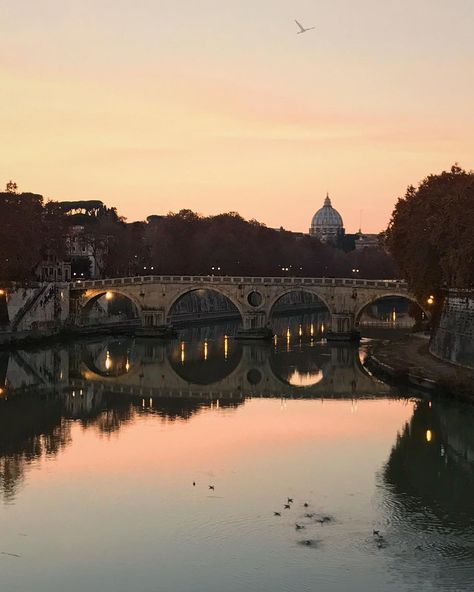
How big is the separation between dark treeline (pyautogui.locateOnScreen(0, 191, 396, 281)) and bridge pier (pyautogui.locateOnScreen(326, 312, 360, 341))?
21.7m

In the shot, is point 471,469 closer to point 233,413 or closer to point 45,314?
point 233,413

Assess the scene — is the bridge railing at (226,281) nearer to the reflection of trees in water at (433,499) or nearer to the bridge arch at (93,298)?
the bridge arch at (93,298)

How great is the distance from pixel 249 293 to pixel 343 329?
838 centimetres

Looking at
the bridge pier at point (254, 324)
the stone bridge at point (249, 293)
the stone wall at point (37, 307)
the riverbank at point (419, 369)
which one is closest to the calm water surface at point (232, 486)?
the riverbank at point (419, 369)

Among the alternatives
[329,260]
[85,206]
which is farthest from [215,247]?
[329,260]

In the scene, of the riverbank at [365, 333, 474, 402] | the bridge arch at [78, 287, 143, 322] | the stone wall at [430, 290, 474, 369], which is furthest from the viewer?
the bridge arch at [78, 287, 143, 322]

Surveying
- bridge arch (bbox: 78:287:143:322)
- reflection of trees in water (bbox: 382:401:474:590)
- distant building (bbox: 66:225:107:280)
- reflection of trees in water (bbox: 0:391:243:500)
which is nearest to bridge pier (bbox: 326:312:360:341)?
bridge arch (bbox: 78:287:143:322)

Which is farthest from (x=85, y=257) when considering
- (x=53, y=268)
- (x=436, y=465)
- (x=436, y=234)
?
(x=436, y=465)

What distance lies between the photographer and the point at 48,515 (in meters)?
23.9

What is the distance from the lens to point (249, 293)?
72188 millimetres

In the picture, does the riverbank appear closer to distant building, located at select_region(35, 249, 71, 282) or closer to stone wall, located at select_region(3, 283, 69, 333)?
stone wall, located at select_region(3, 283, 69, 333)

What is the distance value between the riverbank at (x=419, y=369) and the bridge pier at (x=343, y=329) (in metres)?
7.53

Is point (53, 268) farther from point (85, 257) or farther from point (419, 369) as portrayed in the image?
point (419, 369)

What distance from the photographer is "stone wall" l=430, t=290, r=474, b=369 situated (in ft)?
146
